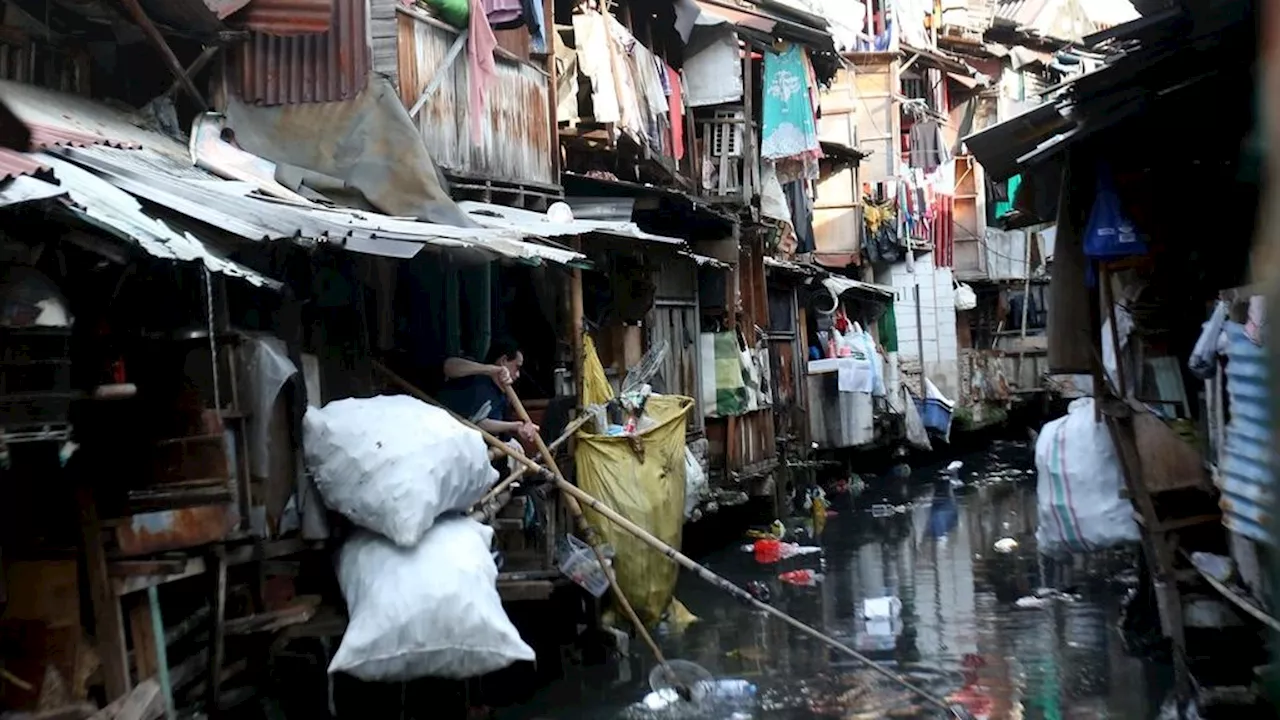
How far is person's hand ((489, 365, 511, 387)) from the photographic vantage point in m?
8.65

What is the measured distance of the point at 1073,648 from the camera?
9.23 meters

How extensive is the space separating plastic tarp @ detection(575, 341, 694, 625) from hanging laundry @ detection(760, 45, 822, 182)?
7.57m

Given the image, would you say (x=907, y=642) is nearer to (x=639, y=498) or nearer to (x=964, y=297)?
(x=639, y=498)

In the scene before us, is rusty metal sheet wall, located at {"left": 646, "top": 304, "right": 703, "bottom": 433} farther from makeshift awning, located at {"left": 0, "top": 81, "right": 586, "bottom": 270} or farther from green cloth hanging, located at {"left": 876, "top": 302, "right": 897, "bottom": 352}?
green cloth hanging, located at {"left": 876, "top": 302, "right": 897, "bottom": 352}

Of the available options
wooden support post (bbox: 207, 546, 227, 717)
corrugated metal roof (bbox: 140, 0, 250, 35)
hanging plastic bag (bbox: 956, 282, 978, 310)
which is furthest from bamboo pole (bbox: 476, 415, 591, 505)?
hanging plastic bag (bbox: 956, 282, 978, 310)

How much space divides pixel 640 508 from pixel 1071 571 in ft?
18.0

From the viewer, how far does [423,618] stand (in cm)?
619

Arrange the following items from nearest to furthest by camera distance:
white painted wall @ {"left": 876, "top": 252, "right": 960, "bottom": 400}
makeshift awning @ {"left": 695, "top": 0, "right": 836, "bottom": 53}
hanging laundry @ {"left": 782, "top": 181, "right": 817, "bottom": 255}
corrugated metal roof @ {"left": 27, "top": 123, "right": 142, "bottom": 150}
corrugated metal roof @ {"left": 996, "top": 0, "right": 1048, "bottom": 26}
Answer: corrugated metal roof @ {"left": 27, "top": 123, "right": 142, "bottom": 150} → makeshift awning @ {"left": 695, "top": 0, "right": 836, "bottom": 53} → hanging laundry @ {"left": 782, "top": 181, "right": 817, "bottom": 255} → white painted wall @ {"left": 876, "top": 252, "right": 960, "bottom": 400} → corrugated metal roof @ {"left": 996, "top": 0, "right": 1048, "bottom": 26}

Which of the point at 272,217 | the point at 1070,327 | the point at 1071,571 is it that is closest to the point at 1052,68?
the point at 1071,571

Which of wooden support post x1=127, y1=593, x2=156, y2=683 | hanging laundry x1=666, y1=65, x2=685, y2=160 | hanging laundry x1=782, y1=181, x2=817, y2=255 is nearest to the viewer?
wooden support post x1=127, y1=593, x2=156, y2=683

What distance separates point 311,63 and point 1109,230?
5926 mm

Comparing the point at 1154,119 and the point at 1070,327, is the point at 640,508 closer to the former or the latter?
the point at 1070,327

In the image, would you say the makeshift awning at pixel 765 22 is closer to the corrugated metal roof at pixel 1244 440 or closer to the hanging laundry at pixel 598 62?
the hanging laundry at pixel 598 62

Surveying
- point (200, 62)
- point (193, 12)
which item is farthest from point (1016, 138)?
point (200, 62)
